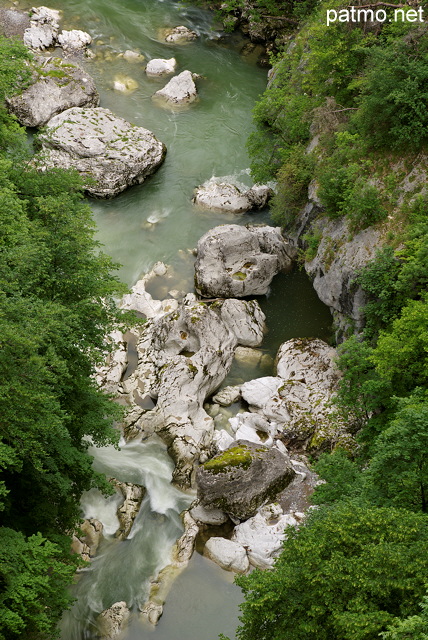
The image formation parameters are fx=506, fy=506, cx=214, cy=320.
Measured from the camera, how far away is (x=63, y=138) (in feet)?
92.8

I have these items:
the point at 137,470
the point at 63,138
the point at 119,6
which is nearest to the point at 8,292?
the point at 137,470

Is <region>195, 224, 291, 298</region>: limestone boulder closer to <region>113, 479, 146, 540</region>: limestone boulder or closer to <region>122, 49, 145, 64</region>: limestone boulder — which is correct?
<region>113, 479, 146, 540</region>: limestone boulder

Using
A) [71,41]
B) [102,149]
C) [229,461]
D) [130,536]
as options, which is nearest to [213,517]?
[229,461]

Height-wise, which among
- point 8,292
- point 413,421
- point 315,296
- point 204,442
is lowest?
point 204,442

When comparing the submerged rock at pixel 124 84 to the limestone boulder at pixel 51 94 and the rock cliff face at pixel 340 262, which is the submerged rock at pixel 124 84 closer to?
the limestone boulder at pixel 51 94

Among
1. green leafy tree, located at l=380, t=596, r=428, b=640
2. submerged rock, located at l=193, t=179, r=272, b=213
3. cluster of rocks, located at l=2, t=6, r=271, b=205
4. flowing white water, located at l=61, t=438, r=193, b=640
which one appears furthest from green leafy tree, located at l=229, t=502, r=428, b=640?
cluster of rocks, located at l=2, t=6, r=271, b=205

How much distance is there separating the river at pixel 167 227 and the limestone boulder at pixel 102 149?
95 cm

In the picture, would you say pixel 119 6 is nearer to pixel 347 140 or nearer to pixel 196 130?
pixel 196 130

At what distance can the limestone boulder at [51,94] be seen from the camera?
3041 centimetres

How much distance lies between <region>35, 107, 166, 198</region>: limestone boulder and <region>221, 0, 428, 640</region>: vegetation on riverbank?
6698 millimetres

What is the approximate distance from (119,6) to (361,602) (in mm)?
46218

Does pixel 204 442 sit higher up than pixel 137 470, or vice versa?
pixel 204 442

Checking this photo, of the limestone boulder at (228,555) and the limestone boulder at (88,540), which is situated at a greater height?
the limestone boulder at (228,555)

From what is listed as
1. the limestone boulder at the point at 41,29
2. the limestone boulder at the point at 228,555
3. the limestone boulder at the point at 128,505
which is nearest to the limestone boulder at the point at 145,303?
the limestone boulder at the point at 128,505
